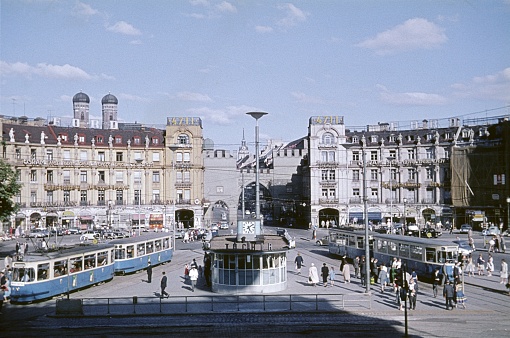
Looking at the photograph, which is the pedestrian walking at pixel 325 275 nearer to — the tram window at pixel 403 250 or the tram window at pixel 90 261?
the tram window at pixel 403 250

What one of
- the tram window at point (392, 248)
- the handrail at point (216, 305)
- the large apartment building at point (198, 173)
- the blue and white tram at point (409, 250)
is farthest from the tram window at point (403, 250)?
the large apartment building at point (198, 173)

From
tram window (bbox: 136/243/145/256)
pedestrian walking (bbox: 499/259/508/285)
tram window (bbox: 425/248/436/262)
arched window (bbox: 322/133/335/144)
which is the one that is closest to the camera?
pedestrian walking (bbox: 499/259/508/285)

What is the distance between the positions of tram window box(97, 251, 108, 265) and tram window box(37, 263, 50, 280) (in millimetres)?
5530

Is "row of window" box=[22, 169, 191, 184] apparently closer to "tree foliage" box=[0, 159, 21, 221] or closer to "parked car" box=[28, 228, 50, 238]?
"parked car" box=[28, 228, 50, 238]

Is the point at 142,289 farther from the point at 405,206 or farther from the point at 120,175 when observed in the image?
the point at 405,206

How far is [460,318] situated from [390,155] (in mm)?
63735

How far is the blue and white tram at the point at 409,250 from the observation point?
3378 cm

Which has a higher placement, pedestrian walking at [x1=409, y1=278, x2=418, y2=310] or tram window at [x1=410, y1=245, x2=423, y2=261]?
tram window at [x1=410, y1=245, x2=423, y2=261]

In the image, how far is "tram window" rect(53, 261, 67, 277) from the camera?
3075cm

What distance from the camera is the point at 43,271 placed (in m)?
29.8

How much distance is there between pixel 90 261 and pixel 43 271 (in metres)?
4.80

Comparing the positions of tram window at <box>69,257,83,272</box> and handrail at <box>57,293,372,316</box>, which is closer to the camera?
handrail at <box>57,293,372,316</box>

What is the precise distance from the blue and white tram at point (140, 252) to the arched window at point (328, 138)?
145 ft

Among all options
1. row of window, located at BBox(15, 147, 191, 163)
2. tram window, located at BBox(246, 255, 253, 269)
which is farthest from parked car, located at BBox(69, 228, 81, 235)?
tram window, located at BBox(246, 255, 253, 269)
